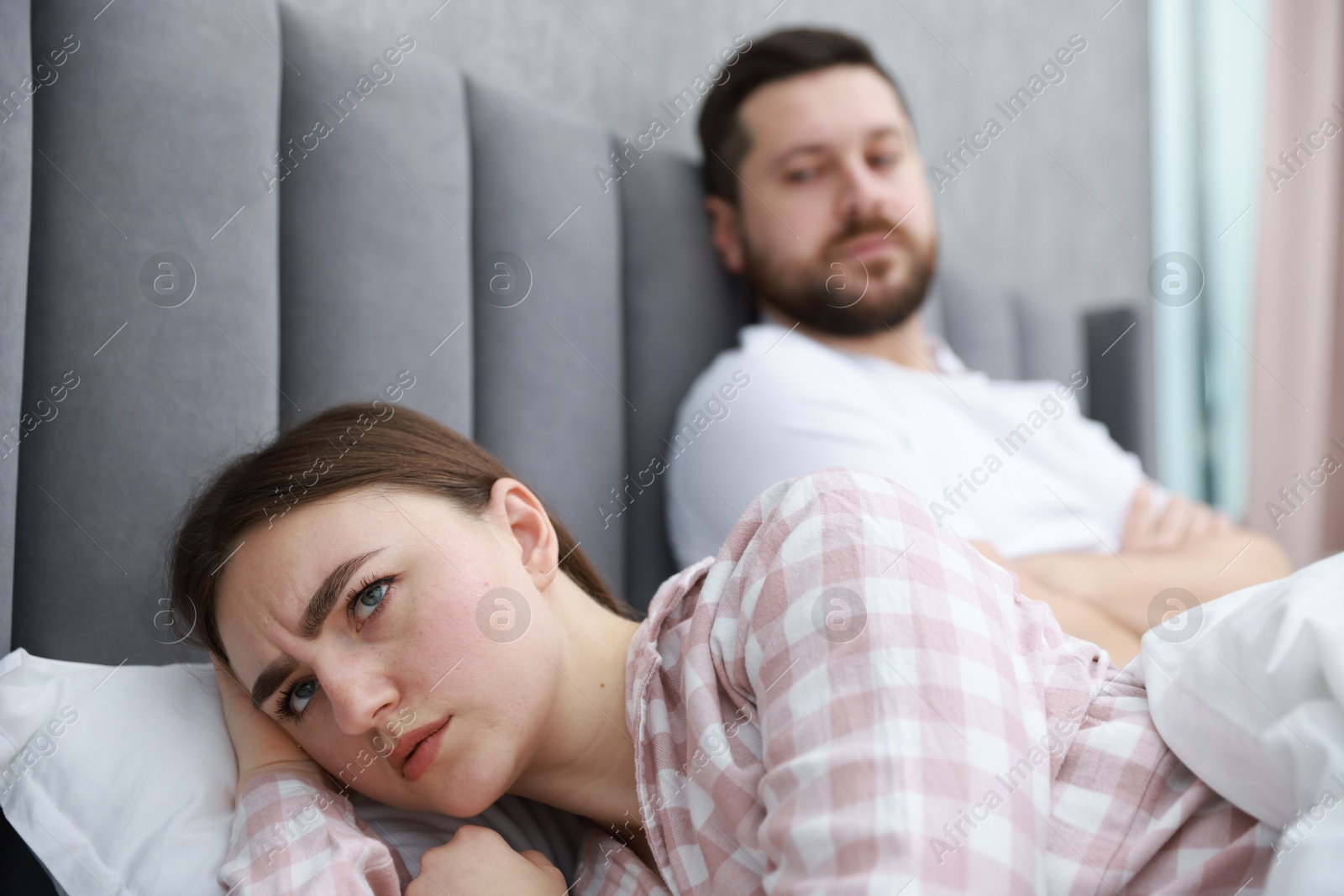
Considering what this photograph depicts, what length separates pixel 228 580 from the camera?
0.79 meters

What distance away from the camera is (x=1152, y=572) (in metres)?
1.36

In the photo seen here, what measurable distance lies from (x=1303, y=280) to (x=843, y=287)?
1935mm

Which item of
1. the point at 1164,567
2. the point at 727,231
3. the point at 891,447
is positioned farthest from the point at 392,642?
the point at 1164,567

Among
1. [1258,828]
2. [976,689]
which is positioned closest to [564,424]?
[976,689]

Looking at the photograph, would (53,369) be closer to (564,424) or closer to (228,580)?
(228,580)

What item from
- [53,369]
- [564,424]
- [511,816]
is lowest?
[511,816]

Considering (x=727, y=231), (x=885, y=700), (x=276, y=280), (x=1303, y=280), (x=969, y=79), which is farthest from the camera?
(x=1303, y=280)

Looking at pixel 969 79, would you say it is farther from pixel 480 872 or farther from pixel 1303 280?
pixel 480 872

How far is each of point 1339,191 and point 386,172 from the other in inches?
109

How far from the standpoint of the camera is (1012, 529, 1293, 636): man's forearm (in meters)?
1.29

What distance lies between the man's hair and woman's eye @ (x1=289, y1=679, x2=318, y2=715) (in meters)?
1.04

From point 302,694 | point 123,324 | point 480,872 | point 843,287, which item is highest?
point 123,324

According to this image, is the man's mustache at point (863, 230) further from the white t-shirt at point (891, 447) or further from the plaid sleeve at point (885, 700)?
the plaid sleeve at point (885, 700)

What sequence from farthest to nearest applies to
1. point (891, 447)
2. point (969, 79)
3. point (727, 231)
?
point (969, 79), point (727, 231), point (891, 447)
